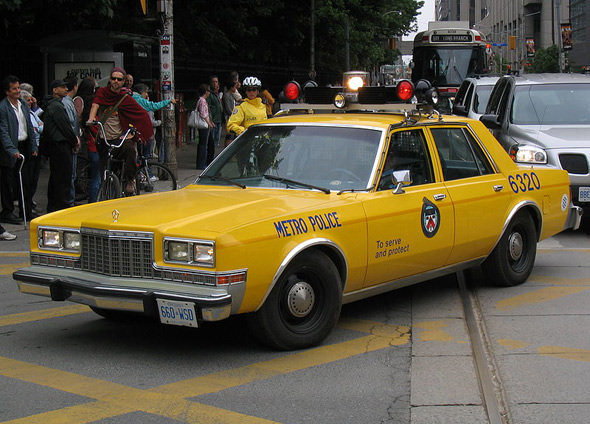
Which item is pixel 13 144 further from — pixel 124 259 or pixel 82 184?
pixel 124 259

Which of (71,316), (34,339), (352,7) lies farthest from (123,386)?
(352,7)

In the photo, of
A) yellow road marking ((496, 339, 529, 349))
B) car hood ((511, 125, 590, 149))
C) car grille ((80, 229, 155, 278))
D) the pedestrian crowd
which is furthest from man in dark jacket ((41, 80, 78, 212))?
yellow road marking ((496, 339, 529, 349))

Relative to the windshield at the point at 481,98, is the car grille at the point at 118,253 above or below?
below

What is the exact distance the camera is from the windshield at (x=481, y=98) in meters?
16.3

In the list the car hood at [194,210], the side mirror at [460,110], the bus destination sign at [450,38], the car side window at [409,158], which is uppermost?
the bus destination sign at [450,38]

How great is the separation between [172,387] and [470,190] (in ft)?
11.0

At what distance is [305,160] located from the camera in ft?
23.7

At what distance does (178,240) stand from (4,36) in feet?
51.5

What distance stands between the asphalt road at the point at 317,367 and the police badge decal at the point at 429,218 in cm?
68

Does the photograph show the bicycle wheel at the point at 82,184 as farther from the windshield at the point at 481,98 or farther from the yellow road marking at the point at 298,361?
the yellow road marking at the point at 298,361

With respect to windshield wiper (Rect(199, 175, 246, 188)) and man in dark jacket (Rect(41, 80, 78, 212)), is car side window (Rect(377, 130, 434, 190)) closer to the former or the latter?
windshield wiper (Rect(199, 175, 246, 188))

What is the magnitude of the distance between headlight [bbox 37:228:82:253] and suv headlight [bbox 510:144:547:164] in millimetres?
6776

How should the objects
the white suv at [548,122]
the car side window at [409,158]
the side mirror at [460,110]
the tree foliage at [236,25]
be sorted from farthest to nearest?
the tree foliage at [236,25]
the side mirror at [460,110]
the white suv at [548,122]
the car side window at [409,158]

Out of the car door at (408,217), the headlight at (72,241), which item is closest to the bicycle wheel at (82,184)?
the car door at (408,217)
